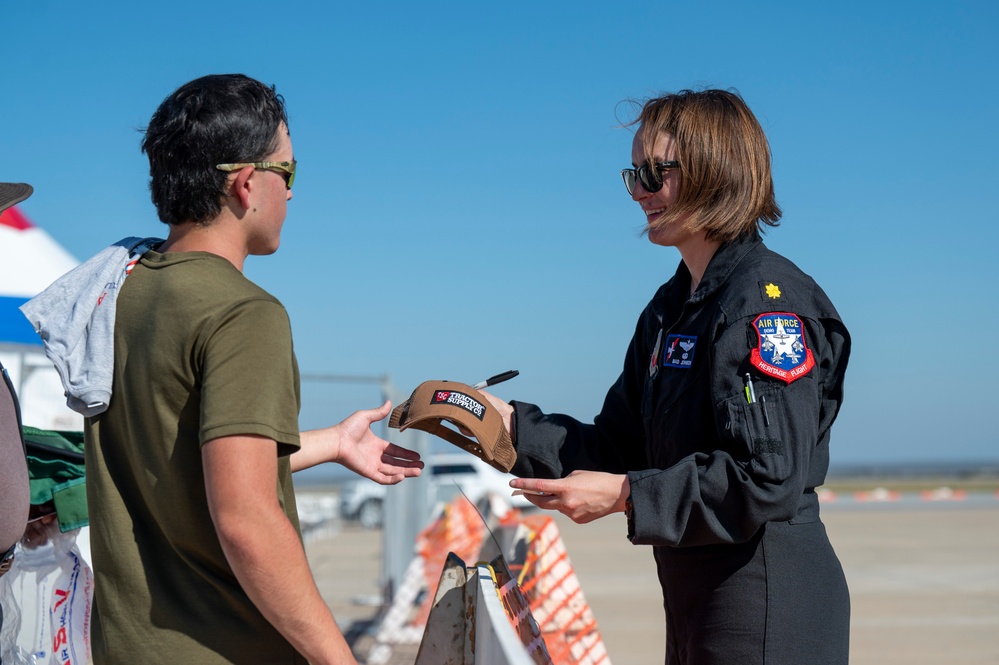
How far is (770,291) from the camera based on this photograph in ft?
7.25

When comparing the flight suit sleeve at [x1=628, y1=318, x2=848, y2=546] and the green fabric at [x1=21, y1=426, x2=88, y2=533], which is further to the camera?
the green fabric at [x1=21, y1=426, x2=88, y2=533]

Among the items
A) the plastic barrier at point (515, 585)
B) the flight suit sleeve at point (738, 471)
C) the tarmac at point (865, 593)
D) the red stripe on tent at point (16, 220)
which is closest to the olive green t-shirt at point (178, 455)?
the plastic barrier at point (515, 585)

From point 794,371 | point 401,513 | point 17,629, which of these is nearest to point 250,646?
point 794,371

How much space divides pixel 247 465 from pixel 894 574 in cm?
1251

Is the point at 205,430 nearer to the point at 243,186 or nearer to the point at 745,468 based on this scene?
the point at 243,186

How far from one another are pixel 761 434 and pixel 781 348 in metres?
0.20

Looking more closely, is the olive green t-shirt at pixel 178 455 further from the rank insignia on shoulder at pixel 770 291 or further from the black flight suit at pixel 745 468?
the rank insignia on shoulder at pixel 770 291

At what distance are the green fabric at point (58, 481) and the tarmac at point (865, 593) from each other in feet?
12.8

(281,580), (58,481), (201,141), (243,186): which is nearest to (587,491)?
(281,580)

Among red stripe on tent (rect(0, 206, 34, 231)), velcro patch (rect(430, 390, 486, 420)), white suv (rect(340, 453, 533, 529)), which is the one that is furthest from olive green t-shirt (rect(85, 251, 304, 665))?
red stripe on tent (rect(0, 206, 34, 231))

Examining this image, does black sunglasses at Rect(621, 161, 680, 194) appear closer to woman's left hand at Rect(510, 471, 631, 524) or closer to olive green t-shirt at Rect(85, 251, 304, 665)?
woman's left hand at Rect(510, 471, 631, 524)

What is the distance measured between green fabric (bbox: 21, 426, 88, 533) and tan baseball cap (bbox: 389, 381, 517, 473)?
1.62 m

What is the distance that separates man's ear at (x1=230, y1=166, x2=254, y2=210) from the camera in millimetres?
1940

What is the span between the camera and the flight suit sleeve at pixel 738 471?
2.06 m
